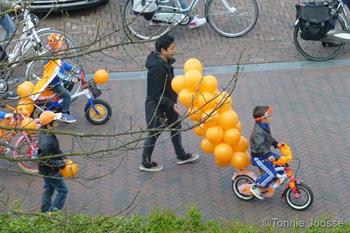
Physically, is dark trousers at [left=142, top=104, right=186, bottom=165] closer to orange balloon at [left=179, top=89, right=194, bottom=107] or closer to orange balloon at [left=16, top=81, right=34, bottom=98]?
orange balloon at [left=179, top=89, right=194, bottom=107]

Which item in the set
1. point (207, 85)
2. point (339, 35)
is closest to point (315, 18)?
point (339, 35)

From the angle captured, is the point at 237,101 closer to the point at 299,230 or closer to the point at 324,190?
the point at 324,190

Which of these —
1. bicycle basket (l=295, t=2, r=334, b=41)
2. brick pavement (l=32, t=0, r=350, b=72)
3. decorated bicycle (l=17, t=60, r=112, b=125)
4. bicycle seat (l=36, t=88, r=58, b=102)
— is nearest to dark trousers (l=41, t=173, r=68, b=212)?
bicycle seat (l=36, t=88, r=58, b=102)

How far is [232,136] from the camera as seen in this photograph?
32.8 ft

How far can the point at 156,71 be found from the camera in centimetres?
1027

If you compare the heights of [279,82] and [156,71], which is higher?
[156,71]

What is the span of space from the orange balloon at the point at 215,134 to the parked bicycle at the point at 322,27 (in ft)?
12.9

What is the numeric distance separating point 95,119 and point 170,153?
4.33 ft

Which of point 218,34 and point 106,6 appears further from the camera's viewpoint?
point 106,6

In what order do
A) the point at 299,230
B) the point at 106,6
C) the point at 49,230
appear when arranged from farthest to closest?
the point at 106,6 < the point at 299,230 < the point at 49,230

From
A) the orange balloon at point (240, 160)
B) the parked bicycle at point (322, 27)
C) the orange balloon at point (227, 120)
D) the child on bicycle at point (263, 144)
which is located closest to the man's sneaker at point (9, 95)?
the orange balloon at point (227, 120)

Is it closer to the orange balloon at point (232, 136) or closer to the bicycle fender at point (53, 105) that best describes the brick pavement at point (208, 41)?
the bicycle fender at point (53, 105)

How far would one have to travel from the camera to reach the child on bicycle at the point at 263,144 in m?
9.73

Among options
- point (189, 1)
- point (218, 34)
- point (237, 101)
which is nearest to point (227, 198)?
point (237, 101)
